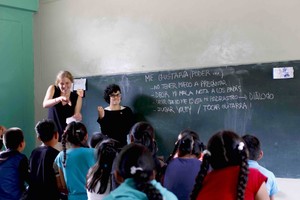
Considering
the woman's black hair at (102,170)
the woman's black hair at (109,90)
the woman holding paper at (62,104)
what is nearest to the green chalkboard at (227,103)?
the woman's black hair at (109,90)

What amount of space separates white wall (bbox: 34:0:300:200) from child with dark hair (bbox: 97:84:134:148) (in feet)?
1.34

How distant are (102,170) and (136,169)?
2.61 feet

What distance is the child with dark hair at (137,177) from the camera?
1702 millimetres

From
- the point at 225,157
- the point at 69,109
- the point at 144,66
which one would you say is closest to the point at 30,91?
the point at 69,109

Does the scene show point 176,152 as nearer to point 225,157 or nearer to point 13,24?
point 225,157

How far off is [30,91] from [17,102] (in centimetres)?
23

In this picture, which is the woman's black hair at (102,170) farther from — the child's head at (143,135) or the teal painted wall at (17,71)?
the teal painted wall at (17,71)

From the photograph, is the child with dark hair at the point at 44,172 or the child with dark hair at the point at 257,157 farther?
the child with dark hair at the point at 44,172

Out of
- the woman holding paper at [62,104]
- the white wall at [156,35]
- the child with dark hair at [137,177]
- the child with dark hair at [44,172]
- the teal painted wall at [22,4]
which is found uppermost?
the teal painted wall at [22,4]

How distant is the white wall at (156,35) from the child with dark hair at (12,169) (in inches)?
72.1

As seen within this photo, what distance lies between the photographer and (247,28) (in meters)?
3.96

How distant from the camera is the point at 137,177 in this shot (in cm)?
172

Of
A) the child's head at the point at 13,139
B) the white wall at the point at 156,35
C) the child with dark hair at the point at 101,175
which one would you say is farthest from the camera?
the white wall at the point at 156,35

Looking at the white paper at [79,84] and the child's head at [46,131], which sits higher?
the white paper at [79,84]
